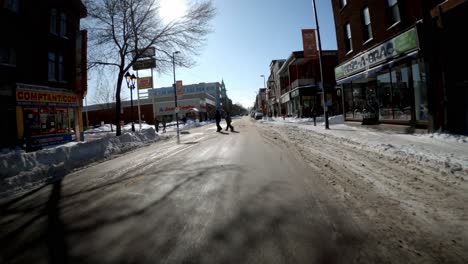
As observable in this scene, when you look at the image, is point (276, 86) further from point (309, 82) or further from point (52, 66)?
point (52, 66)

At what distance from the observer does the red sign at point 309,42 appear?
55.5ft

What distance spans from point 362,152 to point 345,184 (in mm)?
3344

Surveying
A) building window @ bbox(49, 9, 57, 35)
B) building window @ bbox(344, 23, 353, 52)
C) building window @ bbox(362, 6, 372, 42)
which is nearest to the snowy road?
building window @ bbox(362, 6, 372, 42)

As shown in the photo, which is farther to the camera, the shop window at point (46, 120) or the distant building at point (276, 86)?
the distant building at point (276, 86)

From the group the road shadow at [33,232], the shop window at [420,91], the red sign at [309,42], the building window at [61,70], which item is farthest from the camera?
the red sign at [309,42]

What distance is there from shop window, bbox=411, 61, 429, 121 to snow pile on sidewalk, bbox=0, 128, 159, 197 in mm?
13023

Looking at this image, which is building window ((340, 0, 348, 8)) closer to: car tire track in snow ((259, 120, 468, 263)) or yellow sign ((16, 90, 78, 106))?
car tire track in snow ((259, 120, 468, 263))

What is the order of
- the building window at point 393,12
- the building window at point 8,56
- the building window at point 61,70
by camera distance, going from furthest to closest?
the building window at point 61,70 < the building window at point 8,56 < the building window at point 393,12

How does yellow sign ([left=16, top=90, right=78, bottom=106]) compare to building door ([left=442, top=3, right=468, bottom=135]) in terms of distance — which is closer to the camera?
building door ([left=442, top=3, right=468, bottom=135])

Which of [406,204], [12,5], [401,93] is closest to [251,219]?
[406,204]

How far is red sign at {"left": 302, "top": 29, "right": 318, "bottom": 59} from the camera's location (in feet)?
55.5

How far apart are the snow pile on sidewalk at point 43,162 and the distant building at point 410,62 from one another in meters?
13.0

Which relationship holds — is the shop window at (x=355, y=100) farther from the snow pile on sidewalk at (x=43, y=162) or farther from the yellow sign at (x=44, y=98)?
the yellow sign at (x=44, y=98)

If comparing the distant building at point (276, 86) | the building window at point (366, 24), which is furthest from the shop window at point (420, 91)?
the distant building at point (276, 86)
